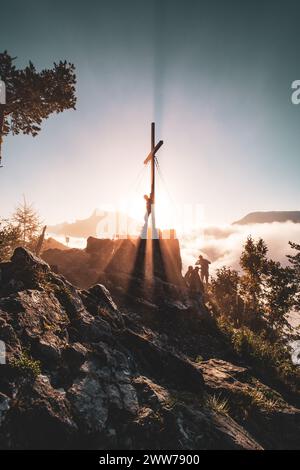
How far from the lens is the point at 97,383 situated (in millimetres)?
9289

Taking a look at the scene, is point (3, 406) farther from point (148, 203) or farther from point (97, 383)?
point (148, 203)

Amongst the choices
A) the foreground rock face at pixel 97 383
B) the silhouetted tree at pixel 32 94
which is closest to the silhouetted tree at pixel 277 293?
the foreground rock face at pixel 97 383

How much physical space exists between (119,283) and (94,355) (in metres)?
9.55

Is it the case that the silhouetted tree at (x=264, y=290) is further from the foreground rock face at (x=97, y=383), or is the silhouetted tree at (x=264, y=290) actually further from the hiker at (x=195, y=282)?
the foreground rock face at (x=97, y=383)

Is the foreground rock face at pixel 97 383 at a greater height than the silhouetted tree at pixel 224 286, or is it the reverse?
the foreground rock face at pixel 97 383

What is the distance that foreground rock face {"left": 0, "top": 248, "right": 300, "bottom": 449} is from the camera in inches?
299

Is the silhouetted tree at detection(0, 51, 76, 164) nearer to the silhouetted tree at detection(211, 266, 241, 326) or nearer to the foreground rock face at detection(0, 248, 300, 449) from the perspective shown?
the foreground rock face at detection(0, 248, 300, 449)

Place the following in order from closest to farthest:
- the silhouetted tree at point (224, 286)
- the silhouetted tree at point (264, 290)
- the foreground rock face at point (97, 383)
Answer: the foreground rock face at point (97, 383)
the silhouetted tree at point (264, 290)
the silhouetted tree at point (224, 286)

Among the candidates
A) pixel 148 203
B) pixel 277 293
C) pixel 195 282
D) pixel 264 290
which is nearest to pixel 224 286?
pixel 264 290

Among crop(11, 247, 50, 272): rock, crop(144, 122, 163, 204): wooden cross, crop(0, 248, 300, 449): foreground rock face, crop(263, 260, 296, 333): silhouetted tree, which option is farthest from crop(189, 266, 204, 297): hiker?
crop(11, 247, 50, 272): rock

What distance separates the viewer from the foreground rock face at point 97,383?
7590 mm

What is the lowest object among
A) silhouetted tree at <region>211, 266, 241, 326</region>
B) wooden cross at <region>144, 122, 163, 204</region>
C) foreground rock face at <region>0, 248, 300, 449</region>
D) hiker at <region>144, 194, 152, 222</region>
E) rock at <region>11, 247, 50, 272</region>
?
silhouetted tree at <region>211, 266, 241, 326</region>

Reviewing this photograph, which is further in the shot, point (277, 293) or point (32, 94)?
point (277, 293)
